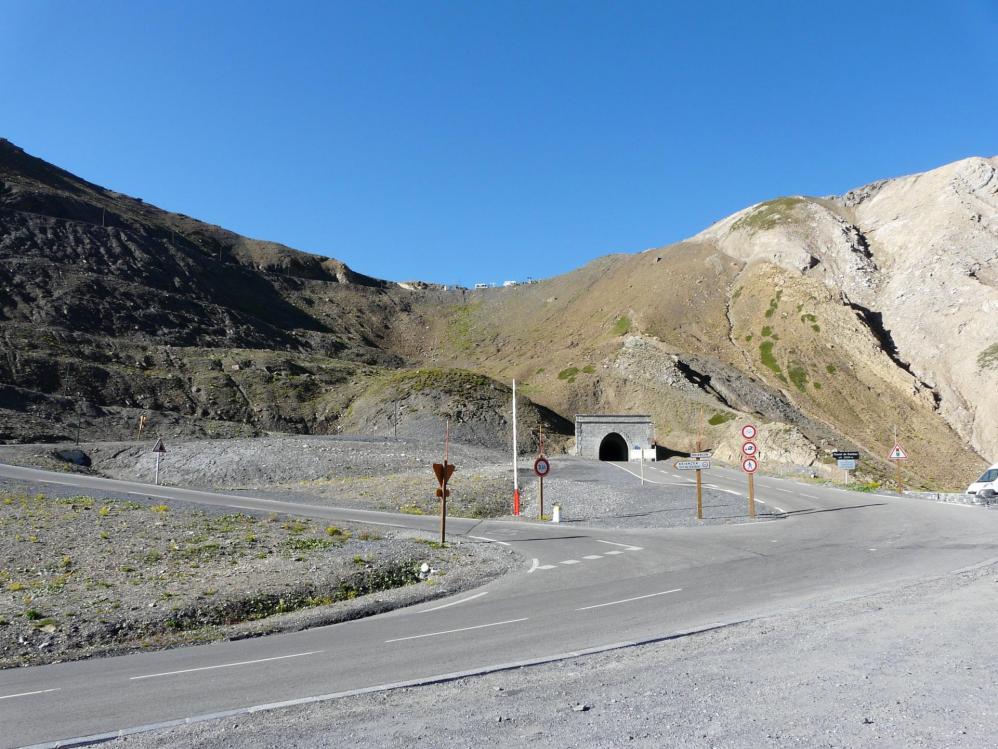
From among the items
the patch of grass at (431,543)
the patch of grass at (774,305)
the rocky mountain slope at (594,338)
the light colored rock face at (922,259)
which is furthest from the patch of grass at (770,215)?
the patch of grass at (431,543)

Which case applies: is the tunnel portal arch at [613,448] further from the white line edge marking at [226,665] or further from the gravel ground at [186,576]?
the white line edge marking at [226,665]

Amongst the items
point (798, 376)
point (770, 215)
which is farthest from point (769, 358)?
point (770, 215)

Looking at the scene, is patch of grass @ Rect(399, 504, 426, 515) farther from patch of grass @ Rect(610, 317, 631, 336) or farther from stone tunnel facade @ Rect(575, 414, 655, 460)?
patch of grass @ Rect(610, 317, 631, 336)

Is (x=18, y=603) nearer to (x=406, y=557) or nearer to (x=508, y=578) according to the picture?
(x=406, y=557)

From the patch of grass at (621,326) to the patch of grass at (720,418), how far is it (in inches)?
1141

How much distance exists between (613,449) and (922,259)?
54.6 meters

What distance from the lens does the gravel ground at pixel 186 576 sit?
1090 cm

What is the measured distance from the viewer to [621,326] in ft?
323

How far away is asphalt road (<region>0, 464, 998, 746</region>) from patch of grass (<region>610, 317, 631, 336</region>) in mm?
75203

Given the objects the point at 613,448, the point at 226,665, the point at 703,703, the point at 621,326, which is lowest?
the point at 226,665

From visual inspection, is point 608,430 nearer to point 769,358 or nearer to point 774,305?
point 769,358

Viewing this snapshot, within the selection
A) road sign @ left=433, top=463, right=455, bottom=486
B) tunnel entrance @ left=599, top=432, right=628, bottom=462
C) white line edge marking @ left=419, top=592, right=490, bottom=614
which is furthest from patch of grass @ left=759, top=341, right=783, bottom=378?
white line edge marking @ left=419, top=592, right=490, bottom=614

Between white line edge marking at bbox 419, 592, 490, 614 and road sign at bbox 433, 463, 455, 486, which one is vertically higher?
road sign at bbox 433, 463, 455, 486

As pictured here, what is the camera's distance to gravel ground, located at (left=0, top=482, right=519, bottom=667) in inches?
429
